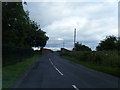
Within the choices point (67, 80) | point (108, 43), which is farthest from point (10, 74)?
point (108, 43)

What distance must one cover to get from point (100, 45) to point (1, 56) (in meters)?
63.4

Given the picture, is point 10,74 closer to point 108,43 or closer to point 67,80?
point 67,80

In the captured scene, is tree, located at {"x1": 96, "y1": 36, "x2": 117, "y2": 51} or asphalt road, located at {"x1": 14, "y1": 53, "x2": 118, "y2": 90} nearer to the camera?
asphalt road, located at {"x1": 14, "y1": 53, "x2": 118, "y2": 90}

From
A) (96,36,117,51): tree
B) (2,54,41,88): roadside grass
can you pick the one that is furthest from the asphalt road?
(96,36,117,51): tree

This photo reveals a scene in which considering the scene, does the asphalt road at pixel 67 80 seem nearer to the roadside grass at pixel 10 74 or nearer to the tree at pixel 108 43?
the roadside grass at pixel 10 74

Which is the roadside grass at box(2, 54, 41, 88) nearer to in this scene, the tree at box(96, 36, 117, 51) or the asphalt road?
the asphalt road

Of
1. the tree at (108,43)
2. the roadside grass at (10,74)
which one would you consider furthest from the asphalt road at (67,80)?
the tree at (108,43)

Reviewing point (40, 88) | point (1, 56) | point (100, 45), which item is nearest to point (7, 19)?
point (1, 56)

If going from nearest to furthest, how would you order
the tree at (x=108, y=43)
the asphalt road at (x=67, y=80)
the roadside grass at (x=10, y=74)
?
the asphalt road at (x=67, y=80) < the roadside grass at (x=10, y=74) < the tree at (x=108, y=43)

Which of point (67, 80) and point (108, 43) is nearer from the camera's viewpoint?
point (67, 80)

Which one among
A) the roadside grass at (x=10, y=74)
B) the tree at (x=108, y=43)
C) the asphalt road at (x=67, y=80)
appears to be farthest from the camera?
the tree at (x=108, y=43)

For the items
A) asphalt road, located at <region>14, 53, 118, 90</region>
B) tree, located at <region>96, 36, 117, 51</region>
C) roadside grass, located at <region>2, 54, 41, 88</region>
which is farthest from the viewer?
tree, located at <region>96, 36, 117, 51</region>

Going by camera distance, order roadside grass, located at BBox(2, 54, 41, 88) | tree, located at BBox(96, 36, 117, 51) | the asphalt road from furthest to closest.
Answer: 1. tree, located at BBox(96, 36, 117, 51)
2. roadside grass, located at BBox(2, 54, 41, 88)
3. the asphalt road

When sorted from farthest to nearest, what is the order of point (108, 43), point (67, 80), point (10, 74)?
point (108, 43)
point (10, 74)
point (67, 80)
